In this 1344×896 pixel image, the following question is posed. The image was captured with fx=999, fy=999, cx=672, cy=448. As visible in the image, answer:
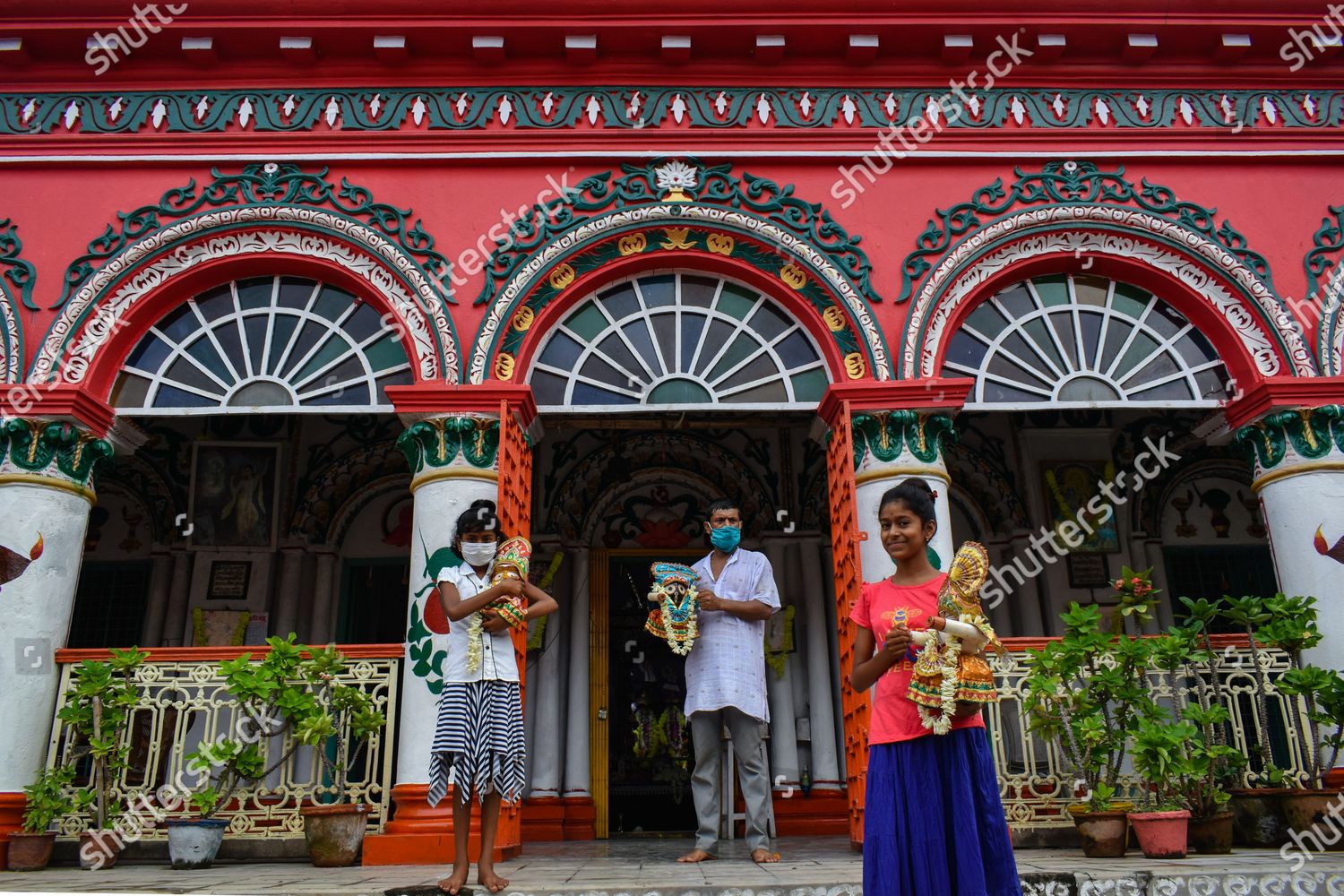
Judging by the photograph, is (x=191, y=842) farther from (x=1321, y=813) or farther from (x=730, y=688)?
(x=1321, y=813)

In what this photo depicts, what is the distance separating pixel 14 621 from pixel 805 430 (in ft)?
21.6

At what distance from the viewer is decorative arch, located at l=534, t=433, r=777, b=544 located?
966cm

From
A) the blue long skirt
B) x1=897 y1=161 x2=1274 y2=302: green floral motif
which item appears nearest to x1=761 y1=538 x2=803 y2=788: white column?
x1=897 y1=161 x2=1274 y2=302: green floral motif

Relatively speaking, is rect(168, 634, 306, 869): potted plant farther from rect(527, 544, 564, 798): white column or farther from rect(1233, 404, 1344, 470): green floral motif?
rect(1233, 404, 1344, 470): green floral motif

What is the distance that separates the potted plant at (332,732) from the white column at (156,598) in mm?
3877

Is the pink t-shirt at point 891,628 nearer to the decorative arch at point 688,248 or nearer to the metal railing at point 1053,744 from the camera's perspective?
the metal railing at point 1053,744

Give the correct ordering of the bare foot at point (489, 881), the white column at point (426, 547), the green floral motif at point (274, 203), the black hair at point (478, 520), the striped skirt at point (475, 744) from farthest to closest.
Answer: the green floral motif at point (274, 203)
the white column at point (426, 547)
the black hair at point (478, 520)
the striped skirt at point (475, 744)
the bare foot at point (489, 881)

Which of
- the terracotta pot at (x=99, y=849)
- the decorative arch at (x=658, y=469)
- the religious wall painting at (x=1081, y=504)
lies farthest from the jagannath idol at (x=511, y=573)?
the religious wall painting at (x=1081, y=504)

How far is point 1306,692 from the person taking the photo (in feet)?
18.7

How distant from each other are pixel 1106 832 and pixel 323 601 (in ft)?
22.9

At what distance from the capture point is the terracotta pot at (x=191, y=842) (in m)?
5.62

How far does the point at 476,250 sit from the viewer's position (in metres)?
7.33

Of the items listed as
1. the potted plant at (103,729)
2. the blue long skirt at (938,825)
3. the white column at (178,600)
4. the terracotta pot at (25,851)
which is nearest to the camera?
the blue long skirt at (938,825)

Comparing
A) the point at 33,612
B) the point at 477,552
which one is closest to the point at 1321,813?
the point at 477,552
